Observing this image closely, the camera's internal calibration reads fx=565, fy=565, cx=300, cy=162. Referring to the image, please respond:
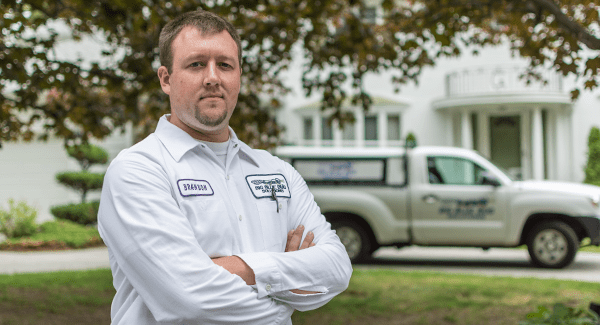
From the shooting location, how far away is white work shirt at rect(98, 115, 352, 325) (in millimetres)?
1688

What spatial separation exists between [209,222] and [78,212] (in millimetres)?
14261

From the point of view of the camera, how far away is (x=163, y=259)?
1.68 metres

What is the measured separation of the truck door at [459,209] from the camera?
32.1 ft

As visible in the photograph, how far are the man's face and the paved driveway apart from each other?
7.99 meters

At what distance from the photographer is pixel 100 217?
71.3 inches

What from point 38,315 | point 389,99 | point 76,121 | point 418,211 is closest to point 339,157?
point 418,211

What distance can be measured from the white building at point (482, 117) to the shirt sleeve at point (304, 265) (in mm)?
16175

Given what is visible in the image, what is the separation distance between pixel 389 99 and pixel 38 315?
15318 mm

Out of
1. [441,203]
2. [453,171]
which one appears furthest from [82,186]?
[453,171]

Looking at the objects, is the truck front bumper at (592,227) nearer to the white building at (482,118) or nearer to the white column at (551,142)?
the white building at (482,118)

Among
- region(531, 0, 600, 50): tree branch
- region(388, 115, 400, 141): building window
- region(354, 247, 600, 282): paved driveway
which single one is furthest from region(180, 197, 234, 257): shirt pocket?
region(388, 115, 400, 141): building window

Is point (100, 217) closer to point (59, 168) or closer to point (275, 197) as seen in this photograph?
point (275, 197)

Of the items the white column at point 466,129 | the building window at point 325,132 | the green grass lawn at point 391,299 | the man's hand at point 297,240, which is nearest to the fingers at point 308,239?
the man's hand at point 297,240

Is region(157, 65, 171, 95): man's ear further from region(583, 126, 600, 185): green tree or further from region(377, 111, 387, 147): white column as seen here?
region(583, 126, 600, 185): green tree
